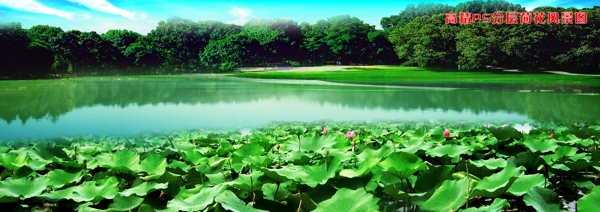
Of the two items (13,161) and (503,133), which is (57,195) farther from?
(503,133)

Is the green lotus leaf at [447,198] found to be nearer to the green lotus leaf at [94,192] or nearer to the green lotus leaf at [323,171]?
the green lotus leaf at [323,171]

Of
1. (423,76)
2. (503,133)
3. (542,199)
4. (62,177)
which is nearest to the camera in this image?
(542,199)

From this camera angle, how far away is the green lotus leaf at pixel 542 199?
838mm

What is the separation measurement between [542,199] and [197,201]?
0.62 metres

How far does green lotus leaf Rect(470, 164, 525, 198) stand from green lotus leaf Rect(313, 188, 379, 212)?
0.79 feet

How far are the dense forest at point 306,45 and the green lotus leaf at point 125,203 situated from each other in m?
18.5

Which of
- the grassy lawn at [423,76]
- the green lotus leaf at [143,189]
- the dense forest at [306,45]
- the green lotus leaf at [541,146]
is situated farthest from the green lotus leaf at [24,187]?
the dense forest at [306,45]

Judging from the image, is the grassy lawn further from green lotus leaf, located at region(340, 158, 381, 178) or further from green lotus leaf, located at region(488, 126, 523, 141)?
green lotus leaf, located at region(340, 158, 381, 178)

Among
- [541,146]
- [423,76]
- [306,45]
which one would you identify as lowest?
[423,76]

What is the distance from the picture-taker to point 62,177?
1.15 meters

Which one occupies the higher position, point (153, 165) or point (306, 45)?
point (306, 45)

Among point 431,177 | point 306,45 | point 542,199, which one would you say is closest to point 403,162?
point 431,177

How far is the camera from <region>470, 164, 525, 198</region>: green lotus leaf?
0.89m

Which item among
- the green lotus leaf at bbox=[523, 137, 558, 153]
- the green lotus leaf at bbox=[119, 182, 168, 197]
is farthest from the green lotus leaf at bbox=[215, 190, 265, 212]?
the green lotus leaf at bbox=[523, 137, 558, 153]
